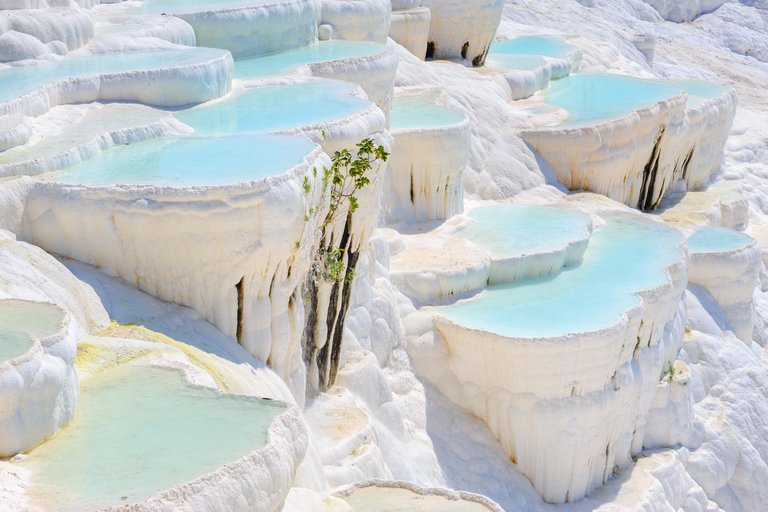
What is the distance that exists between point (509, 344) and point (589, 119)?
740cm

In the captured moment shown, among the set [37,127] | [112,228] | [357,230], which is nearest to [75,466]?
[112,228]

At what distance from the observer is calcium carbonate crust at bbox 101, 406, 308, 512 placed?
13.4 feet

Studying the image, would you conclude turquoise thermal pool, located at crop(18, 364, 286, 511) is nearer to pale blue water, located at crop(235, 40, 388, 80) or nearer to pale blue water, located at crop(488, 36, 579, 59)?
pale blue water, located at crop(235, 40, 388, 80)

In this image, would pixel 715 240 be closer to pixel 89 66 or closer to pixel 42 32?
pixel 89 66

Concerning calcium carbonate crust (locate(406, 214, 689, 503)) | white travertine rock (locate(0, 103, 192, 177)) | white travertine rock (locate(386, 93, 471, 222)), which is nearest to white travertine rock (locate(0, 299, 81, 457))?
white travertine rock (locate(0, 103, 192, 177))

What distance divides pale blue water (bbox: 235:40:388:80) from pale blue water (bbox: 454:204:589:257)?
2947 millimetres

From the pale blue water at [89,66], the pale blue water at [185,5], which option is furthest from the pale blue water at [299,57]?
the pale blue water at [89,66]

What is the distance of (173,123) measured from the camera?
8.23m

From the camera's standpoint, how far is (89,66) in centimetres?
921

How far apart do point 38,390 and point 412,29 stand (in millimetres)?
13795

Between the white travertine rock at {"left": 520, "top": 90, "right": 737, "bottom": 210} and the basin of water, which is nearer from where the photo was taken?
the basin of water

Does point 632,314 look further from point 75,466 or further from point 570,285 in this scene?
point 75,466

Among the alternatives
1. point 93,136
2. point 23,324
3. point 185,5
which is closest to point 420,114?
point 185,5

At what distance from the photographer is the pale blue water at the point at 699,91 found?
18.2 m
